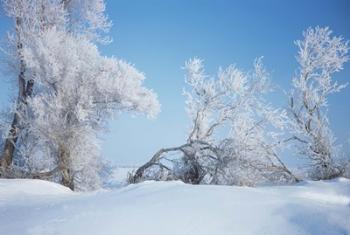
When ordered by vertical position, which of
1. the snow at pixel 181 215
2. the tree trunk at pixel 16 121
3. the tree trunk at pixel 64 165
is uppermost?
the tree trunk at pixel 16 121

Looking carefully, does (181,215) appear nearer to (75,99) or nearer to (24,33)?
(75,99)

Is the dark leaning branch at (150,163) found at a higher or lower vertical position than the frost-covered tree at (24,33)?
lower

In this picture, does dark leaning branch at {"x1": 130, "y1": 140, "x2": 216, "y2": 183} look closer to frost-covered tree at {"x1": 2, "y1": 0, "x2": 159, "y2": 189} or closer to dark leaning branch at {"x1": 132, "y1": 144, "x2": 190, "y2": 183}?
dark leaning branch at {"x1": 132, "y1": 144, "x2": 190, "y2": 183}

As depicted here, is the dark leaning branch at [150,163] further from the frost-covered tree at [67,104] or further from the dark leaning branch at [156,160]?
the frost-covered tree at [67,104]

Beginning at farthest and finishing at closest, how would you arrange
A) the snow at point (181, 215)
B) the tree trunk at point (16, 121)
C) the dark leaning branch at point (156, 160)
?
1. the tree trunk at point (16, 121)
2. the dark leaning branch at point (156, 160)
3. the snow at point (181, 215)

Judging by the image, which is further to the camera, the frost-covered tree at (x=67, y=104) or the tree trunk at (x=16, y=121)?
the tree trunk at (x=16, y=121)

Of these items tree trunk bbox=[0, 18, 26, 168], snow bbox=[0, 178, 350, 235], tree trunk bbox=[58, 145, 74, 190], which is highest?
tree trunk bbox=[0, 18, 26, 168]

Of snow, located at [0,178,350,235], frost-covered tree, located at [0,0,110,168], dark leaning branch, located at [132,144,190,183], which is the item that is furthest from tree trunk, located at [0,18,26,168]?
snow, located at [0,178,350,235]

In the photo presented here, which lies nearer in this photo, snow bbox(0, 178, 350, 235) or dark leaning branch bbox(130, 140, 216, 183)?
snow bbox(0, 178, 350, 235)

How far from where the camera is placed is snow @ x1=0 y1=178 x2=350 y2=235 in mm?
3205

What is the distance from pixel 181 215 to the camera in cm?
344

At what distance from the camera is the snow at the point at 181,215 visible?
3.21 m

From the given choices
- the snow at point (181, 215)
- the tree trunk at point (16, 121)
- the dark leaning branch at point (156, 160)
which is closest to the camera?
the snow at point (181, 215)

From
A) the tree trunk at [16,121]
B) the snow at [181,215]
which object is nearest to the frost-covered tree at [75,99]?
the tree trunk at [16,121]
